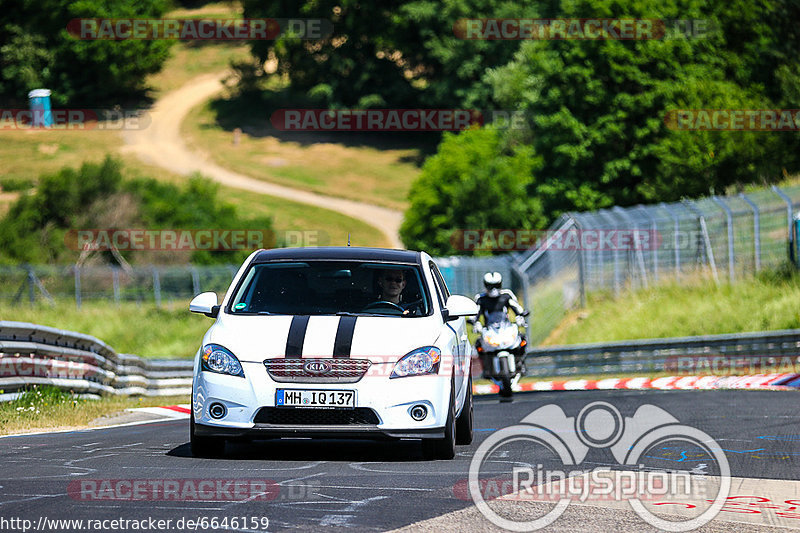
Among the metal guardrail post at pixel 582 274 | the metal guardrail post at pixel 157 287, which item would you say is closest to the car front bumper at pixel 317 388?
the metal guardrail post at pixel 582 274

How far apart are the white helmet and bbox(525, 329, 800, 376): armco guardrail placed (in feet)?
20.7

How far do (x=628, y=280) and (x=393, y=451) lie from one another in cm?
2220

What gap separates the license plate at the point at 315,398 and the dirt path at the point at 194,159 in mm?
61264

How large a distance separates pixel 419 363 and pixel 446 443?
0.67 metres

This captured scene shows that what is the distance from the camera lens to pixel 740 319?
2634 centimetres

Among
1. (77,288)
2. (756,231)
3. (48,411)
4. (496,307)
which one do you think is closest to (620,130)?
(77,288)

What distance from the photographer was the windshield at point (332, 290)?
996 cm

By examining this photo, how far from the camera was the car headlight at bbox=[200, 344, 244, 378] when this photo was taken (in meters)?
9.16

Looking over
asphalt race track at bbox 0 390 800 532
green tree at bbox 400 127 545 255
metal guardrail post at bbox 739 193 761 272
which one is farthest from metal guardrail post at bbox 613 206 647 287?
green tree at bbox 400 127 545 255

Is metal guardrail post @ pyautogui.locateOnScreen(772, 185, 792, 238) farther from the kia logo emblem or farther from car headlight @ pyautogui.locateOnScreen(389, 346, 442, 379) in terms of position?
the kia logo emblem

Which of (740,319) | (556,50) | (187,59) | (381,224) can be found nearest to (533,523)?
(740,319)

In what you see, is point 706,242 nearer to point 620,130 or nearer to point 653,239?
point 653,239

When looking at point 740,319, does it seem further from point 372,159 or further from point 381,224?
point 372,159

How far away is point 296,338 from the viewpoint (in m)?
9.19
